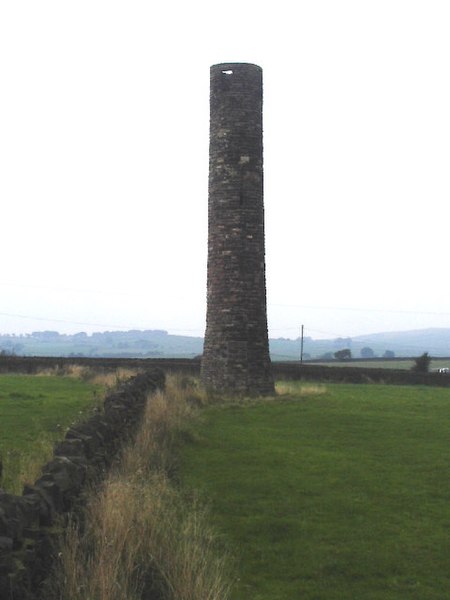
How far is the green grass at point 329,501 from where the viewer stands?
7805 millimetres

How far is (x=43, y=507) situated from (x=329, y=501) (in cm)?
538

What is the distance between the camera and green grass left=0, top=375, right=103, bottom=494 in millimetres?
9562

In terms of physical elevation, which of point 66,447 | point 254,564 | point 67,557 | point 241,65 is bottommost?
point 254,564

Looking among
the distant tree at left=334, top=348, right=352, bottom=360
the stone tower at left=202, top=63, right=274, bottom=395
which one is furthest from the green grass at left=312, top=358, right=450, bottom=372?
the stone tower at left=202, top=63, right=274, bottom=395

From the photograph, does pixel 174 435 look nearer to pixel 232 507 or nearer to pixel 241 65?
pixel 232 507

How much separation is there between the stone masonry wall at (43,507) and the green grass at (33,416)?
49 centimetres

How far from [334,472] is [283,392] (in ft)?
48.3

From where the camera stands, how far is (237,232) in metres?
26.1

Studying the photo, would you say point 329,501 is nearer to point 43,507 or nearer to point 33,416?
point 43,507

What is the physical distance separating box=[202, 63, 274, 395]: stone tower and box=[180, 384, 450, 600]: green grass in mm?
6275

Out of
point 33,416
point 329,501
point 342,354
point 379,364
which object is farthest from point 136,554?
point 342,354

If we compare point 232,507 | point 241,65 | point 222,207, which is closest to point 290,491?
point 232,507

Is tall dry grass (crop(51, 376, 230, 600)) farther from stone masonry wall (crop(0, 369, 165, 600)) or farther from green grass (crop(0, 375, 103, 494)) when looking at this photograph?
green grass (crop(0, 375, 103, 494))

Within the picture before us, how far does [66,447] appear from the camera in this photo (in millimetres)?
8680
